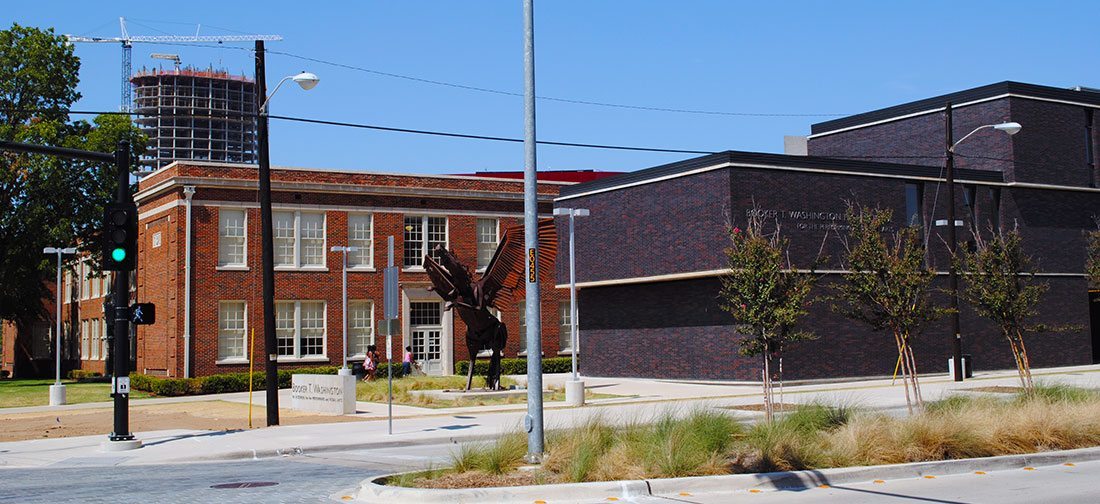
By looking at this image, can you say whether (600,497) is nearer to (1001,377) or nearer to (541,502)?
(541,502)

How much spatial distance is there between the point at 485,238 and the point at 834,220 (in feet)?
58.9

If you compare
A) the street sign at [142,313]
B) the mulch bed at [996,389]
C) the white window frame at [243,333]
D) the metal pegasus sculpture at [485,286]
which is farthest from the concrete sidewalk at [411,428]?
the white window frame at [243,333]

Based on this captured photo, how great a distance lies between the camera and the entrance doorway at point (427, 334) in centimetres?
4753

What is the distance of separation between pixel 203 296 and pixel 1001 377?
28.9 metres

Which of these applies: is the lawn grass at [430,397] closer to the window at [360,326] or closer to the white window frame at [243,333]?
the white window frame at [243,333]

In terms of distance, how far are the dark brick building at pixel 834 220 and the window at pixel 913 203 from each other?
5cm

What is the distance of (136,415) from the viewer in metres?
29.3

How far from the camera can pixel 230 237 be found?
43.6 m

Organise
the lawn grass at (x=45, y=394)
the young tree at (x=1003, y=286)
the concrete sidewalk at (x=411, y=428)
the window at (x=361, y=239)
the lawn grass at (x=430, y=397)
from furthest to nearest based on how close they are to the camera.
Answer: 1. the window at (x=361, y=239)
2. the lawn grass at (x=45, y=394)
3. the lawn grass at (x=430, y=397)
4. the young tree at (x=1003, y=286)
5. the concrete sidewalk at (x=411, y=428)

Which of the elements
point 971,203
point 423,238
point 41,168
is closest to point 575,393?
point 971,203

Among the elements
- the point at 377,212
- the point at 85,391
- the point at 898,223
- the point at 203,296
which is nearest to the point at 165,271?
the point at 203,296

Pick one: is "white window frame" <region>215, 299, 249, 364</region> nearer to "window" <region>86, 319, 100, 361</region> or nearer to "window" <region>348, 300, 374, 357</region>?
"window" <region>348, 300, 374, 357</region>

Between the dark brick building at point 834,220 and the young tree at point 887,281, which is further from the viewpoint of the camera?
the dark brick building at point 834,220

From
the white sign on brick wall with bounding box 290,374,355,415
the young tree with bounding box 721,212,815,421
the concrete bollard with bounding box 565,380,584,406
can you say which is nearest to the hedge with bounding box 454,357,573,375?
the white sign on brick wall with bounding box 290,374,355,415
